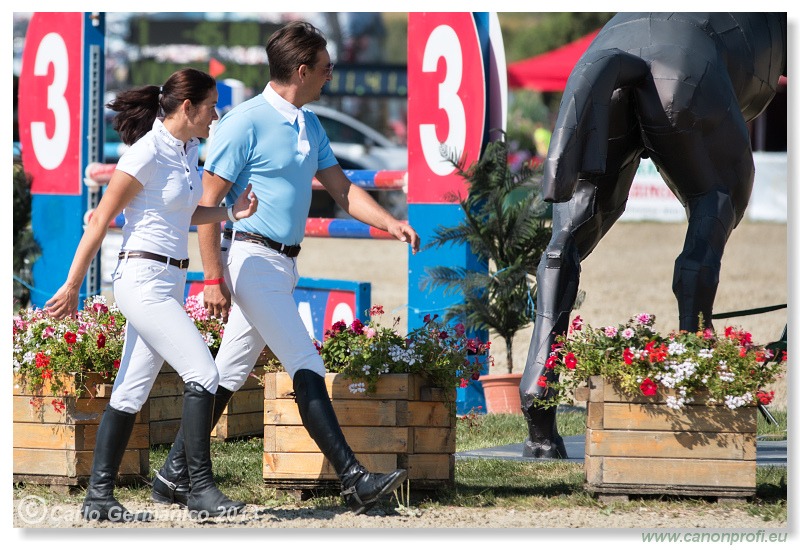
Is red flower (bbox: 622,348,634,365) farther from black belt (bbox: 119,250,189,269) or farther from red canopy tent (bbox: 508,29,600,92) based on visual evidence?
red canopy tent (bbox: 508,29,600,92)

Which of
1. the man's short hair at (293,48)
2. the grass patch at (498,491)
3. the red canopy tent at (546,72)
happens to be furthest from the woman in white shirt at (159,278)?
the red canopy tent at (546,72)

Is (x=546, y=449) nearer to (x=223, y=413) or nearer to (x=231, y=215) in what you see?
(x=223, y=413)

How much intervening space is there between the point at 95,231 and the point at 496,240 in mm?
3376

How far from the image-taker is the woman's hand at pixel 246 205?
4383mm

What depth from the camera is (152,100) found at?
474 cm

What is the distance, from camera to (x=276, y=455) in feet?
16.1

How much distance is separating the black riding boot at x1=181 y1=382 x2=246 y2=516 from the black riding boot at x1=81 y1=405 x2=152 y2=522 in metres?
0.20

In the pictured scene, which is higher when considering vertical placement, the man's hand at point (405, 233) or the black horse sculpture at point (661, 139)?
the black horse sculpture at point (661, 139)

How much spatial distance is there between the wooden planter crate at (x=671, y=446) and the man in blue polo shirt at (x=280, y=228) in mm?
809

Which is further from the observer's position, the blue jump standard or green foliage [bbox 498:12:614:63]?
green foliage [bbox 498:12:614:63]

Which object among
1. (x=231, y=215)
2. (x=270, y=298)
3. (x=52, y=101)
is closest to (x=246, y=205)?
(x=231, y=215)

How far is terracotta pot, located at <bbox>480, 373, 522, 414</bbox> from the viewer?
7414 mm

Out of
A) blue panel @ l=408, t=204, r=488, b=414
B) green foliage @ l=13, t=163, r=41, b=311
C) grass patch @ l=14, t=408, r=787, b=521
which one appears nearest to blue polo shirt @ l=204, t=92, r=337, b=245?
grass patch @ l=14, t=408, r=787, b=521

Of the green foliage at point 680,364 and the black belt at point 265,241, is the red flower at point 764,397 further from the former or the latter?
the black belt at point 265,241
